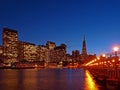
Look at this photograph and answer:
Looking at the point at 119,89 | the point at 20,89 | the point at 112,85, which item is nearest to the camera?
the point at 119,89

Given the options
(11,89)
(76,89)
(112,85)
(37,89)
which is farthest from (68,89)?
(112,85)

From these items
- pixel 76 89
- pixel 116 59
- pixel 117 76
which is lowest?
pixel 76 89

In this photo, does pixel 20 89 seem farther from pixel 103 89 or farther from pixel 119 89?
pixel 119 89

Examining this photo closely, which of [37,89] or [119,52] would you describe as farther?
[37,89]

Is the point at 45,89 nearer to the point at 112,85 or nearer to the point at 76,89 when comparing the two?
the point at 76,89

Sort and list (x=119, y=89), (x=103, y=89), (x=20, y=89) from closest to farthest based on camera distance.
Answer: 1. (x=119, y=89)
2. (x=103, y=89)
3. (x=20, y=89)

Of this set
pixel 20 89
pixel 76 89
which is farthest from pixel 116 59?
pixel 20 89

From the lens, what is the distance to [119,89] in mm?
30062

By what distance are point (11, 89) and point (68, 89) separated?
9341mm

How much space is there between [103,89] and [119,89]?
9878 mm

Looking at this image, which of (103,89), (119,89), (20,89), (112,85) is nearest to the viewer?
(119,89)

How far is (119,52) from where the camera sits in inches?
1203

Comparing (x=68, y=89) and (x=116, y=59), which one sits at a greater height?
(x=116, y=59)

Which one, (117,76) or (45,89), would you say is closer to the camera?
(117,76)
